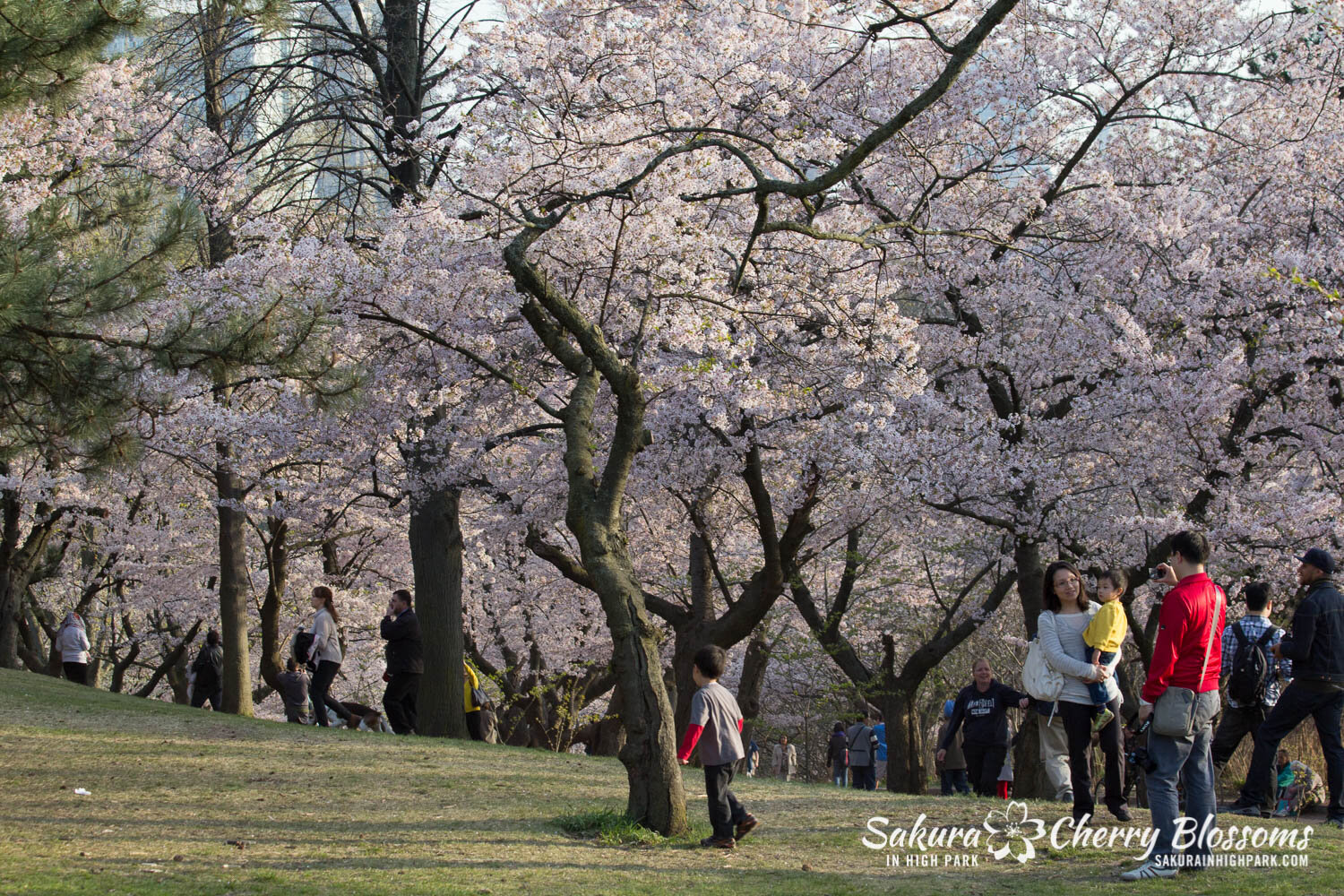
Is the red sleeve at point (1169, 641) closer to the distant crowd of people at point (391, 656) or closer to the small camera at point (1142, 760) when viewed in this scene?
the small camera at point (1142, 760)

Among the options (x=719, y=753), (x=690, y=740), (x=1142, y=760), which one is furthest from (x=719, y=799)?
(x=1142, y=760)

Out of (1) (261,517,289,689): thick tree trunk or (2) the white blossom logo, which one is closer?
(2) the white blossom logo

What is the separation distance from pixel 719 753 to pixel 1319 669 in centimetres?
395

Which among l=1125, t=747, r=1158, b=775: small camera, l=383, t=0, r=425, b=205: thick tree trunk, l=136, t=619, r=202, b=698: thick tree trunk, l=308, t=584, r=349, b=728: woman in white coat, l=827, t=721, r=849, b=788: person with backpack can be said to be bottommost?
l=827, t=721, r=849, b=788: person with backpack

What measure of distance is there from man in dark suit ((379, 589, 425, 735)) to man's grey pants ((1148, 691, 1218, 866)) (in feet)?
26.0

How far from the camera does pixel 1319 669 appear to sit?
23.3ft

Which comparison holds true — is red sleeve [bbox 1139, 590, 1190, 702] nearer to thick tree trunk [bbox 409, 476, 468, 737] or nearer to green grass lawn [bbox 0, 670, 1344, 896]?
green grass lawn [bbox 0, 670, 1344, 896]

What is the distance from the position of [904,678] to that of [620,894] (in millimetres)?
12420

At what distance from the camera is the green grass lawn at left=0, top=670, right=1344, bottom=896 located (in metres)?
5.27

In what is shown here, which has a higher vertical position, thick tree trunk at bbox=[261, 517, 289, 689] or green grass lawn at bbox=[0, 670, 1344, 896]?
thick tree trunk at bbox=[261, 517, 289, 689]

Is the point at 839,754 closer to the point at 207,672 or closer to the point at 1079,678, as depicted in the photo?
the point at 207,672

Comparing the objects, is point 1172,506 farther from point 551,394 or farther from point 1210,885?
point 1210,885

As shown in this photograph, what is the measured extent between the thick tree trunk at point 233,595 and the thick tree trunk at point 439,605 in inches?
119

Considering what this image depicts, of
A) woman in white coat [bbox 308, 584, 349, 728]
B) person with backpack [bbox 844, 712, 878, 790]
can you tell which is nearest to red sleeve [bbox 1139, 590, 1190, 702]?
woman in white coat [bbox 308, 584, 349, 728]
